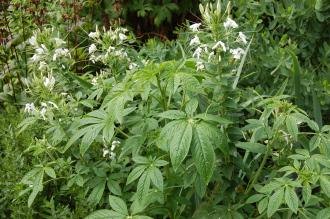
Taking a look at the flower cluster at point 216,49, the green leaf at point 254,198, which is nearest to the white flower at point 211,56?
the flower cluster at point 216,49

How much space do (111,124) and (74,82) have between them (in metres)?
0.81

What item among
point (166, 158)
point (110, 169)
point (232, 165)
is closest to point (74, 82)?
point (110, 169)

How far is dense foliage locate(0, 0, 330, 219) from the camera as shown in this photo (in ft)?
6.01

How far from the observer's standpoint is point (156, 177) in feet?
6.03

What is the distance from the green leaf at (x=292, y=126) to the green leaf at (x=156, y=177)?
46 cm

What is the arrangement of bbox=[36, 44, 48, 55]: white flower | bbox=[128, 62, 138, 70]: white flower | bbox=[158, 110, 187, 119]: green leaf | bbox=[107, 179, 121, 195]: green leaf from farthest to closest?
bbox=[128, 62, 138, 70]: white flower → bbox=[36, 44, 48, 55]: white flower → bbox=[107, 179, 121, 195]: green leaf → bbox=[158, 110, 187, 119]: green leaf

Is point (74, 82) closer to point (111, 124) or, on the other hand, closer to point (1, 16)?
point (111, 124)

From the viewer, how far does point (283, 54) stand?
2.79 meters

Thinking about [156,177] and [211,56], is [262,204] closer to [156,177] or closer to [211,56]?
[156,177]

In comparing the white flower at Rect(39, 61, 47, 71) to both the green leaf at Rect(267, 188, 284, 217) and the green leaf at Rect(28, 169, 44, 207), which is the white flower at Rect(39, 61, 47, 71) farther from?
the green leaf at Rect(267, 188, 284, 217)

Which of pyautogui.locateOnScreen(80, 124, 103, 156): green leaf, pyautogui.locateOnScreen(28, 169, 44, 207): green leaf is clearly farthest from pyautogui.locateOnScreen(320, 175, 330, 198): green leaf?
pyautogui.locateOnScreen(28, 169, 44, 207): green leaf

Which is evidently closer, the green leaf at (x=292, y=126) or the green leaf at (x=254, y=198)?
the green leaf at (x=292, y=126)

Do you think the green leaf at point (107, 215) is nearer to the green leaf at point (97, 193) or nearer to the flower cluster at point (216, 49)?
the green leaf at point (97, 193)

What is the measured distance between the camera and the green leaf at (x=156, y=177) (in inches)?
71.3
